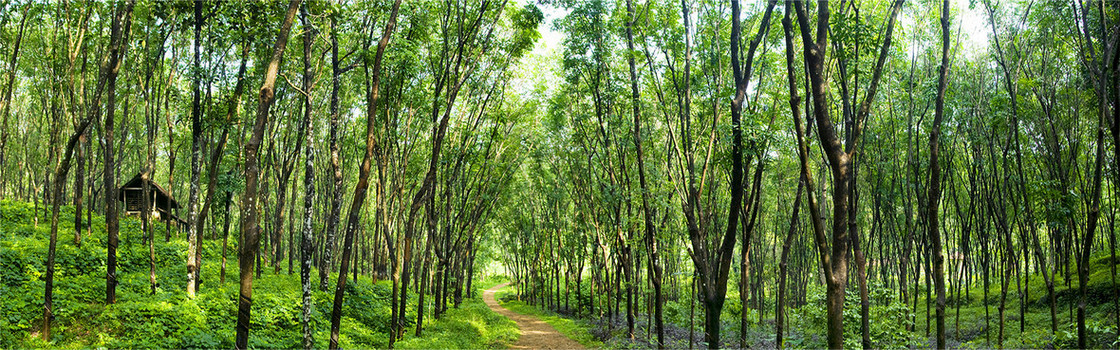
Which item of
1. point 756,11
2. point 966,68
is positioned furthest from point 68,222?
point 966,68

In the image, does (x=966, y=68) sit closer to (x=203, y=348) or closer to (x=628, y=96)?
(x=628, y=96)

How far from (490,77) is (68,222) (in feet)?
61.5

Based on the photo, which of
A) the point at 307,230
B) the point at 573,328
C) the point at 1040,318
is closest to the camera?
the point at 307,230

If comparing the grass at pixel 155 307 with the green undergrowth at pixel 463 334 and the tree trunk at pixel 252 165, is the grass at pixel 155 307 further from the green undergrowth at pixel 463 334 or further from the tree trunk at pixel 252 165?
the tree trunk at pixel 252 165

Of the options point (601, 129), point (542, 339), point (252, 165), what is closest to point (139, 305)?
point (252, 165)

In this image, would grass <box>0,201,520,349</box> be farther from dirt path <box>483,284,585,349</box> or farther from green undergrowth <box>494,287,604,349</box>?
green undergrowth <box>494,287,604,349</box>

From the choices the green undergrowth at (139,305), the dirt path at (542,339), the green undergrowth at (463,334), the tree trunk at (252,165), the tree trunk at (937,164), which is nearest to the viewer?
the tree trunk at (252,165)

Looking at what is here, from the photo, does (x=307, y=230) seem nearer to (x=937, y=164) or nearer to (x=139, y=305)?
(x=139, y=305)

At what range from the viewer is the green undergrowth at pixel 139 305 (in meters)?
10.8

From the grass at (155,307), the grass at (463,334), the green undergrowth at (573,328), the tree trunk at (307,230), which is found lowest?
the green undergrowth at (573,328)

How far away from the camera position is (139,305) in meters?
12.0

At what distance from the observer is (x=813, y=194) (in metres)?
7.24

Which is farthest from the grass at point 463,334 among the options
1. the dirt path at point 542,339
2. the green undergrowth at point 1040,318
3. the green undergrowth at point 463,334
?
the green undergrowth at point 1040,318

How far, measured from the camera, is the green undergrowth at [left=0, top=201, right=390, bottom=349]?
10797mm
